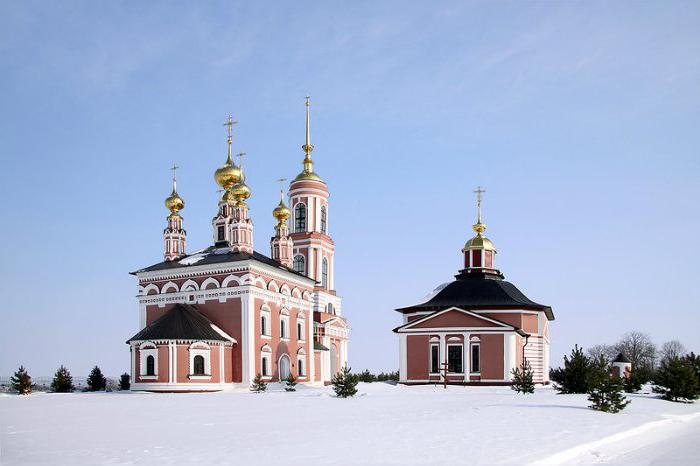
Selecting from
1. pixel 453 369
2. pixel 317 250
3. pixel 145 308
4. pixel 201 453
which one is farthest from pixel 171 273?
pixel 201 453

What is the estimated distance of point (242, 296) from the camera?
122ft

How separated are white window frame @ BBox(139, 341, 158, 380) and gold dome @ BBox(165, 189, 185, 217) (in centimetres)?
1121

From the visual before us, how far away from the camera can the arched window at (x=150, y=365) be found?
34719 millimetres

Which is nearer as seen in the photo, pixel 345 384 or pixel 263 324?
pixel 345 384

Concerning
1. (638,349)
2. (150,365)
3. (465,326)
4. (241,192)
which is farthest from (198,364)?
(638,349)

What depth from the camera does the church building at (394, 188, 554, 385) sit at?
3800 centimetres

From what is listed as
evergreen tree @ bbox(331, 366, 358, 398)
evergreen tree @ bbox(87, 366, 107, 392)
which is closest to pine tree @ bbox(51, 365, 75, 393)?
evergreen tree @ bbox(87, 366, 107, 392)

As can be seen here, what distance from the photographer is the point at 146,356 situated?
35.0 metres

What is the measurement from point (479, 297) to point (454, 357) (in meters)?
4.66

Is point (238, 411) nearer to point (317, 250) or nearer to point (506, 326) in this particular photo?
point (506, 326)

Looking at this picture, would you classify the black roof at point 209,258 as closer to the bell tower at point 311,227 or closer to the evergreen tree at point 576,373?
the bell tower at point 311,227

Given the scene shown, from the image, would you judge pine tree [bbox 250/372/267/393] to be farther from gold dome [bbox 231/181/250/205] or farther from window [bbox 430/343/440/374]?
gold dome [bbox 231/181/250/205]

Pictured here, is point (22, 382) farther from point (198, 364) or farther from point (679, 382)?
point (679, 382)

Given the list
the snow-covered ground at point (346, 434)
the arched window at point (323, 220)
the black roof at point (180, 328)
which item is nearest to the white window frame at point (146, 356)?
the black roof at point (180, 328)
